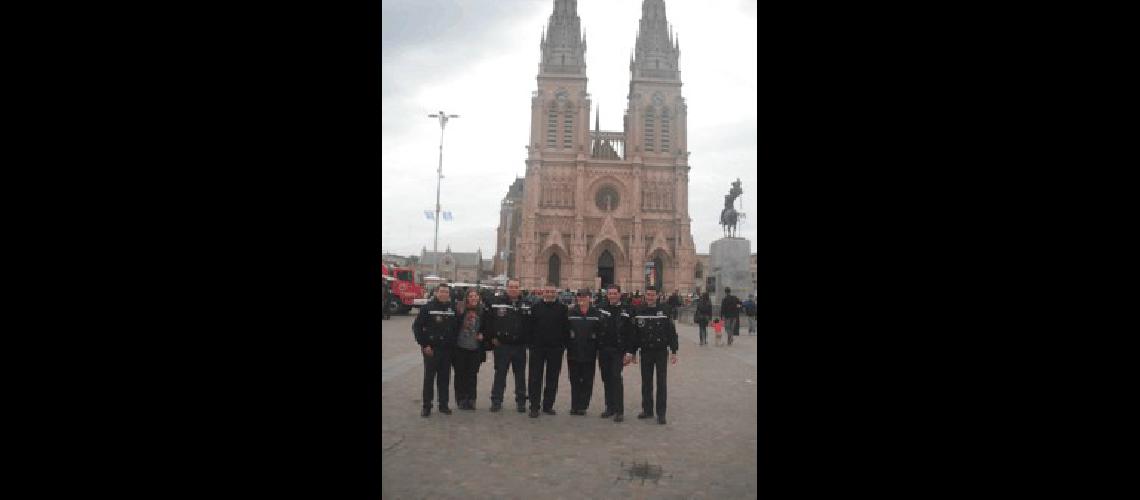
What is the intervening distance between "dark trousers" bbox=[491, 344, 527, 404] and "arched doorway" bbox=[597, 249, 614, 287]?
45.3 metres

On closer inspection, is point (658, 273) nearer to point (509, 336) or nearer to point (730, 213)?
point (730, 213)

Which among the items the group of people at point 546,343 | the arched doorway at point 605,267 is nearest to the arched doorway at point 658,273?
the arched doorway at point 605,267

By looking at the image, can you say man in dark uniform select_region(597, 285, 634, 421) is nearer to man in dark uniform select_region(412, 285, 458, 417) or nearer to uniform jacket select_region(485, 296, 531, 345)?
uniform jacket select_region(485, 296, 531, 345)

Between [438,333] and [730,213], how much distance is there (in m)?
24.4

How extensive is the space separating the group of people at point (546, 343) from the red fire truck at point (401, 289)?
52.3 ft

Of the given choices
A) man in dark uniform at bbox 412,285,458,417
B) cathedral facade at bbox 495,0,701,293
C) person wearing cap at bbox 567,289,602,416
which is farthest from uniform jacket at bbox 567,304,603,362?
cathedral facade at bbox 495,0,701,293

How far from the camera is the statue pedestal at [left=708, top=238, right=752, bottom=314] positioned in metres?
25.2

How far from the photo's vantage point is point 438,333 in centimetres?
757

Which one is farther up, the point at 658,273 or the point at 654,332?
the point at 658,273

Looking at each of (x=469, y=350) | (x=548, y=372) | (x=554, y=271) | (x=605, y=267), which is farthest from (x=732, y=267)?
(x=554, y=271)
